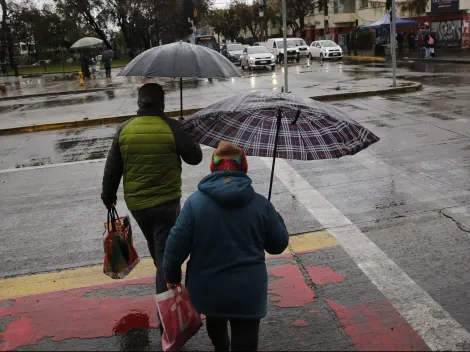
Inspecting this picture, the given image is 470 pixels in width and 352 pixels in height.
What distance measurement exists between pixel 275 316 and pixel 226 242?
1611 mm

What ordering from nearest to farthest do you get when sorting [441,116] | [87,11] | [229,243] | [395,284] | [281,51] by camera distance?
1. [229,243]
2. [395,284]
3. [441,116]
4. [281,51]
5. [87,11]

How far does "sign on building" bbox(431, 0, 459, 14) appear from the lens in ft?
120

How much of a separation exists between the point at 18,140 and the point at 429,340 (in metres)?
11.4

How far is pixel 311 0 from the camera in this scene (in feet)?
189

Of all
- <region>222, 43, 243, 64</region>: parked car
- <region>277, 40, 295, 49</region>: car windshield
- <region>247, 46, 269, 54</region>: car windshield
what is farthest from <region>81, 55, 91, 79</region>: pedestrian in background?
<region>277, 40, 295, 49</region>: car windshield

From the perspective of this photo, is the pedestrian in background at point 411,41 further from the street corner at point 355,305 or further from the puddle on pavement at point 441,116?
the street corner at point 355,305

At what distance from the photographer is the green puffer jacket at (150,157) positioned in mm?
3604

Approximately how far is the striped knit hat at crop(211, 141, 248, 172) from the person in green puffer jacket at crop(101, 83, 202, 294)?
2.86ft

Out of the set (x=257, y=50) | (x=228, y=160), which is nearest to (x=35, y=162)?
(x=228, y=160)

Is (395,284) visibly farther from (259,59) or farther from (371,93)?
(259,59)

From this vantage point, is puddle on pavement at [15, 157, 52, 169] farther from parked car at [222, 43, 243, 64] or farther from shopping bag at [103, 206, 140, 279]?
parked car at [222, 43, 243, 64]

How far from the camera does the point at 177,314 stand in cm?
305

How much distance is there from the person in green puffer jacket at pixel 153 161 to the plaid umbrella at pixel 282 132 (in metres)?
0.21

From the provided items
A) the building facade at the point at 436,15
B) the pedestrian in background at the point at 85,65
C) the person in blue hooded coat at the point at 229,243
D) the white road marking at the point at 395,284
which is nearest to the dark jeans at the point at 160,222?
the person in blue hooded coat at the point at 229,243
